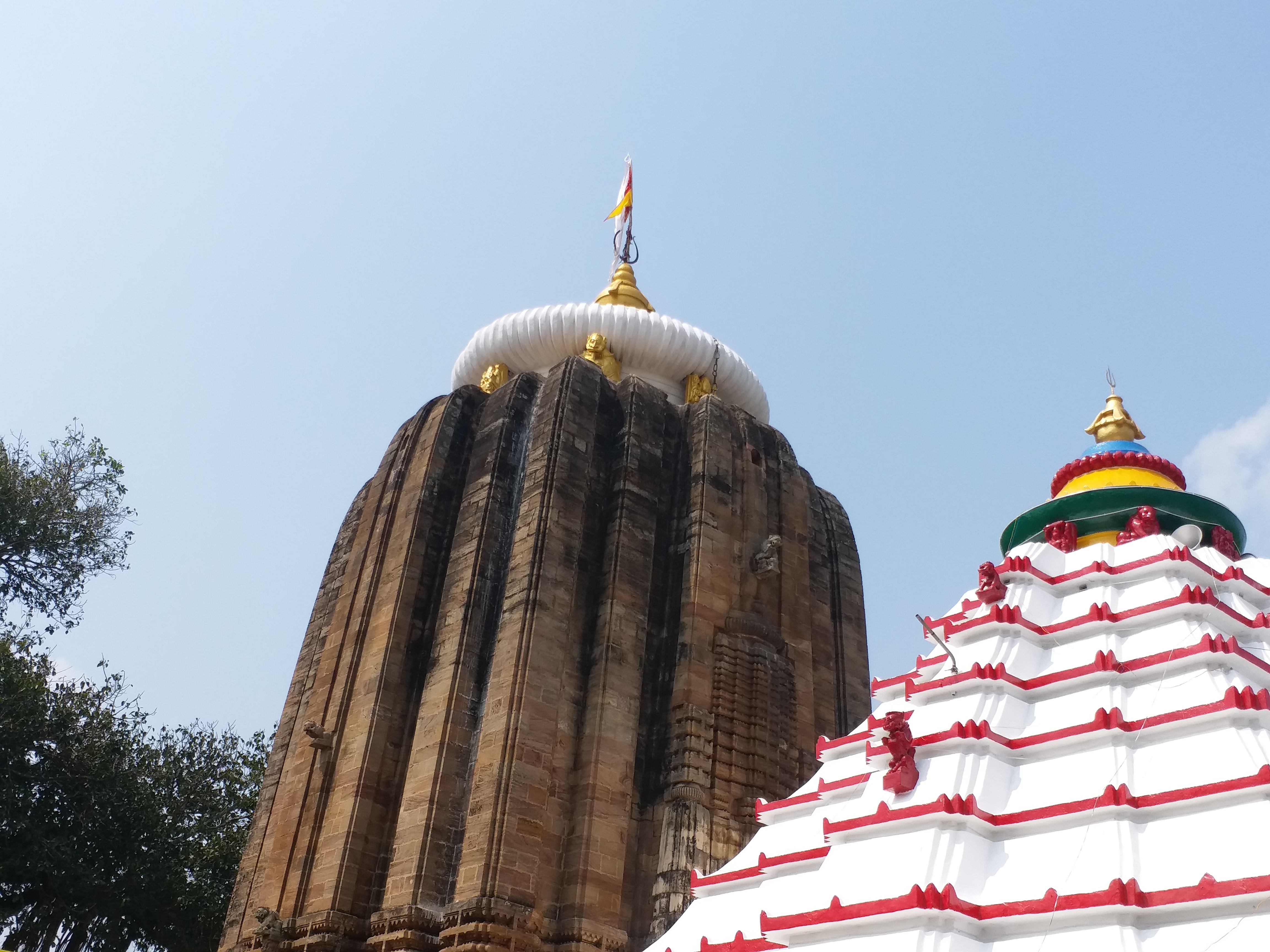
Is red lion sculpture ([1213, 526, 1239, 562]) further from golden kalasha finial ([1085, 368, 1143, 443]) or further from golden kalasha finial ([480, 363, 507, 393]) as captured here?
golden kalasha finial ([480, 363, 507, 393])

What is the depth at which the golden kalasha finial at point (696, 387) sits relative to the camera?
21688 mm

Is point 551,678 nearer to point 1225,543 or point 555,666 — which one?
point 555,666

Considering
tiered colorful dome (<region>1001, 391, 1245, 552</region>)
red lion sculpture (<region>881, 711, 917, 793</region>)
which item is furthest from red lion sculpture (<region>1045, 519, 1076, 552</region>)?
red lion sculpture (<region>881, 711, 917, 793</region>)

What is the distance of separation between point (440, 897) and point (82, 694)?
1221 centimetres

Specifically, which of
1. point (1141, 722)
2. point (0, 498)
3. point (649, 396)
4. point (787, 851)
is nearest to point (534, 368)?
point (649, 396)

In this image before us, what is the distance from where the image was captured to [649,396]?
1962 centimetres

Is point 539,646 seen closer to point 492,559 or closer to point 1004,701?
point 492,559

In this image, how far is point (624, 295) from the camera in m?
23.5

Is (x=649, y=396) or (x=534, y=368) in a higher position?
(x=534, y=368)

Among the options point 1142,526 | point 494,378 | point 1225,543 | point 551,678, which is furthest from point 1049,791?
point 494,378

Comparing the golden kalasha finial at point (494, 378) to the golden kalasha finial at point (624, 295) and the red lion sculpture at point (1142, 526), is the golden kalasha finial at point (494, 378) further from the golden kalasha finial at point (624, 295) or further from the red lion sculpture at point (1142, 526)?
the red lion sculpture at point (1142, 526)

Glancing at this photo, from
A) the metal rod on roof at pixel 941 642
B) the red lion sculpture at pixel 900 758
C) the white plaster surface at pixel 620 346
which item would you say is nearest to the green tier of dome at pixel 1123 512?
the metal rod on roof at pixel 941 642

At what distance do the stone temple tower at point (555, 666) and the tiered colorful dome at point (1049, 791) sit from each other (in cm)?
483

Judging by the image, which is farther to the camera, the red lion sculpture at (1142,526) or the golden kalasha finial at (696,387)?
the golden kalasha finial at (696,387)
